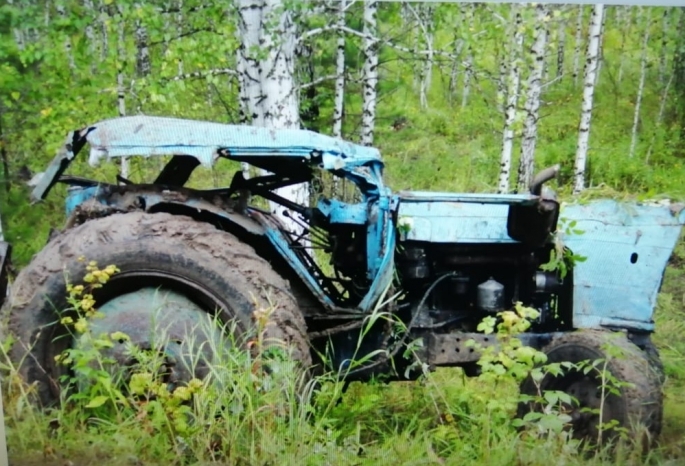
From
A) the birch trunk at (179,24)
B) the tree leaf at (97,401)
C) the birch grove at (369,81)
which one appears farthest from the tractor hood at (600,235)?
the tree leaf at (97,401)

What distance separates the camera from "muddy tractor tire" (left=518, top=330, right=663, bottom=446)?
1953 mm

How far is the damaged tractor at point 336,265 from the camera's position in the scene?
1.77m

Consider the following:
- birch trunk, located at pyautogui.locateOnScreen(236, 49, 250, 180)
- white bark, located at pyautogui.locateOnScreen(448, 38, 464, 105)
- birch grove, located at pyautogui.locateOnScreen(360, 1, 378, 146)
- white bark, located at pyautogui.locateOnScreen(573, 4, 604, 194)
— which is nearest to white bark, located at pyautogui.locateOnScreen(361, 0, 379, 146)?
birch grove, located at pyautogui.locateOnScreen(360, 1, 378, 146)

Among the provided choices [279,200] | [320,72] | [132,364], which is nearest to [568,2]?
[320,72]

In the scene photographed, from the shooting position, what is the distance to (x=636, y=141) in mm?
2012

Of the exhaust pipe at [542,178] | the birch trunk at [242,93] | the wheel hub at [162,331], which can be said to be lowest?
the wheel hub at [162,331]

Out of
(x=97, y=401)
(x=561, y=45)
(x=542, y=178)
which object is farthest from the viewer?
(x=561, y=45)

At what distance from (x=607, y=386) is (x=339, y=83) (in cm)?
117

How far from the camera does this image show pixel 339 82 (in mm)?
2010

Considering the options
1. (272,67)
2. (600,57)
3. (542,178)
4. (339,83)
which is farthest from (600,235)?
(272,67)

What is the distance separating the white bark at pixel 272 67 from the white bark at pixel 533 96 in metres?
0.65

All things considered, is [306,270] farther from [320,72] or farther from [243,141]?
[320,72]

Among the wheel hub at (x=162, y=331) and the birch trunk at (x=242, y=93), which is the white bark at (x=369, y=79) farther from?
the wheel hub at (x=162, y=331)

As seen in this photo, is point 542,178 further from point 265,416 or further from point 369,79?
point 265,416
